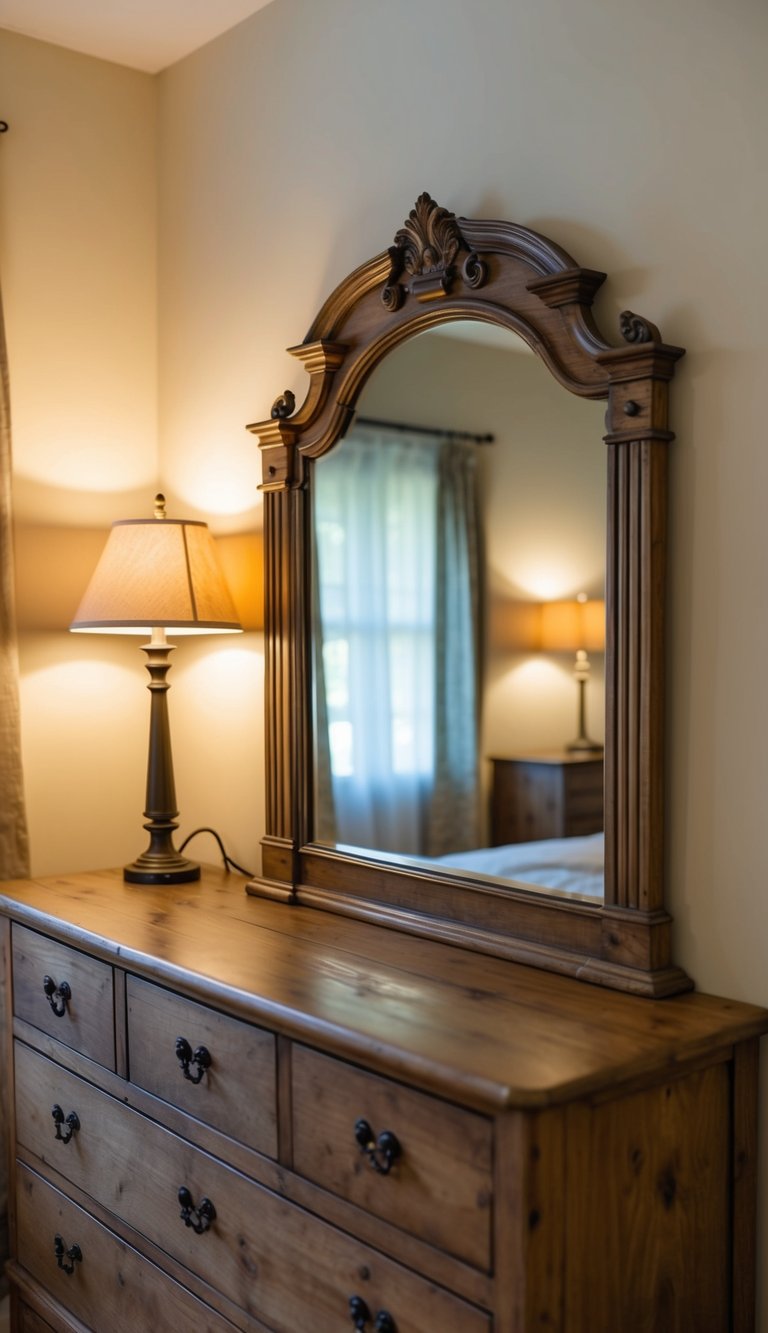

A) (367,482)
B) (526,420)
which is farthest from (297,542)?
(526,420)

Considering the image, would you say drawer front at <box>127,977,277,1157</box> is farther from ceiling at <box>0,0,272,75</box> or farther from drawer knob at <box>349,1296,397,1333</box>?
ceiling at <box>0,0,272,75</box>

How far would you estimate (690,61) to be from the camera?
1682mm

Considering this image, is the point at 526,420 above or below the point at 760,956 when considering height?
above

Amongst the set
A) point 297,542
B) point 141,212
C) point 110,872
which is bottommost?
point 110,872

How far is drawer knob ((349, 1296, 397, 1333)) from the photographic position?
1.52 meters

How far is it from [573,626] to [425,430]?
499mm

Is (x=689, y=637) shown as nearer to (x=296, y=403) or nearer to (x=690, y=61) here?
(x=690, y=61)

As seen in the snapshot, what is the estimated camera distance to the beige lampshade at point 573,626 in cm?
179

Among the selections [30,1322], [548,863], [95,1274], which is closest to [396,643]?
[548,863]

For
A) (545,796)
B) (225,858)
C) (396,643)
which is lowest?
(225,858)

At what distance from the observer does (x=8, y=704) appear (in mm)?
2613

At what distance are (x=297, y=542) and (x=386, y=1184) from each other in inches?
48.0

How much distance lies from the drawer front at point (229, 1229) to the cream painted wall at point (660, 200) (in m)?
0.51

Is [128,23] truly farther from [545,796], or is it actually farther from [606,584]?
[545,796]
